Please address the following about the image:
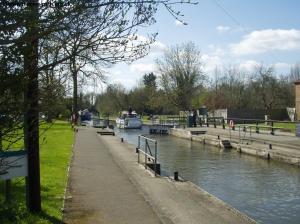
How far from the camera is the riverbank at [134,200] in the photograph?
989cm

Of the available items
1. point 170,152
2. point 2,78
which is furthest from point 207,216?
point 170,152

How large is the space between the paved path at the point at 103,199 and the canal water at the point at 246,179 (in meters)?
3.39

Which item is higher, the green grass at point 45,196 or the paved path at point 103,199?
the green grass at point 45,196

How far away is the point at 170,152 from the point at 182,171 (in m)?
9.27

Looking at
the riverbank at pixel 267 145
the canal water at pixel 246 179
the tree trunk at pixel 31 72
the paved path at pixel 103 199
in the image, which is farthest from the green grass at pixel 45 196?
the riverbank at pixel 267 145

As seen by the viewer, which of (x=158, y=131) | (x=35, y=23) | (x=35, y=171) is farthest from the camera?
(x=158, y=131)

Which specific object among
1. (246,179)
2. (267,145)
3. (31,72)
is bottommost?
(246,179)

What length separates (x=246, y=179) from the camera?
19984 millimetres

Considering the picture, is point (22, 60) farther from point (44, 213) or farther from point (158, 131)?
point (158, 131)

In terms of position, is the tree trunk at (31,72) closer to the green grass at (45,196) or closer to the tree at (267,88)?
the green grass at (45,196)

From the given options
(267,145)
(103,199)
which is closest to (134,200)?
(103,199)

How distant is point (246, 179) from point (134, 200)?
9.48 meters

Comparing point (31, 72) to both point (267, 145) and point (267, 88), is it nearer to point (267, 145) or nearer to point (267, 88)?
point (267, 145)

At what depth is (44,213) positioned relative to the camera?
9438mm
